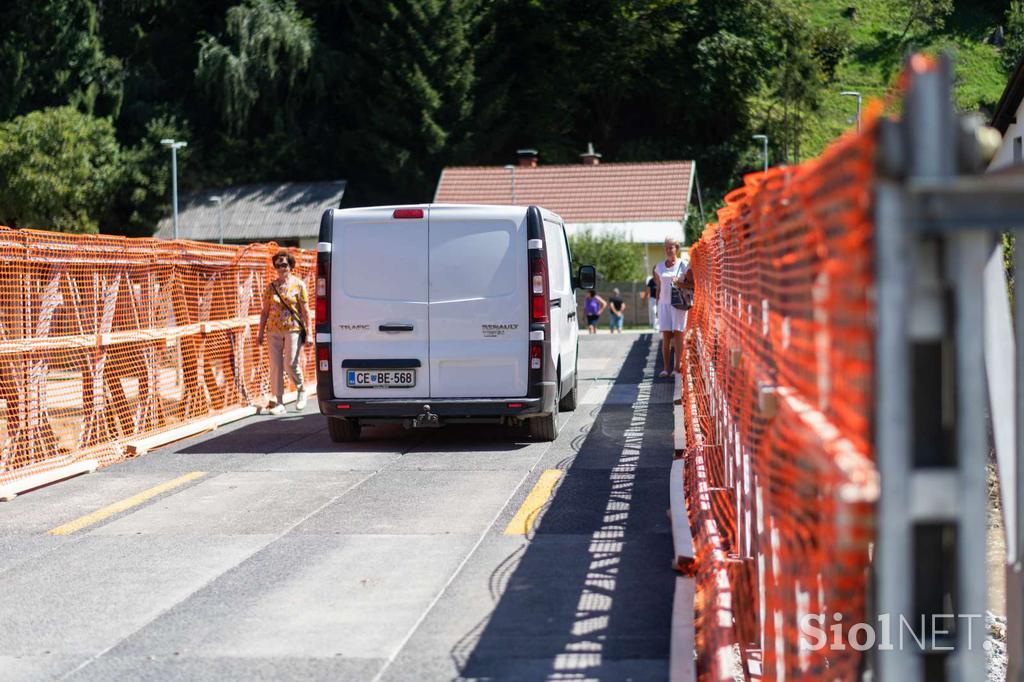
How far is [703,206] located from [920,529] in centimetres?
6395

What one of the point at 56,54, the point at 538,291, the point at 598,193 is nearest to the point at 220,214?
the point at 56,54

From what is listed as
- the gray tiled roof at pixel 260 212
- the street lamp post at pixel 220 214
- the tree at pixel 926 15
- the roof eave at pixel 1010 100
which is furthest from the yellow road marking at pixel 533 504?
the tree at pixel 926 15

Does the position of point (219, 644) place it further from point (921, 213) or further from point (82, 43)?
point (82, 43)

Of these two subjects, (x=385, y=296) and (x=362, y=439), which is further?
(x=362, y=439)

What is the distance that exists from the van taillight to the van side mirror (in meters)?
2.95

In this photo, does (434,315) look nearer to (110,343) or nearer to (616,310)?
(110,343)

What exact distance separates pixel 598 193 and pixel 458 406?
45.7 metres

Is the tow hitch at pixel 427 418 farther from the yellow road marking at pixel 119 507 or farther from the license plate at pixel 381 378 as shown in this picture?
the yellow road marking at pixel 119 507

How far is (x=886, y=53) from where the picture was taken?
84188 millimetres

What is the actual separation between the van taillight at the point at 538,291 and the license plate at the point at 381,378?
122cm

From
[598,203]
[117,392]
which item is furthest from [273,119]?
[117,392]

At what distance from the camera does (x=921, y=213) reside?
7.86 ft

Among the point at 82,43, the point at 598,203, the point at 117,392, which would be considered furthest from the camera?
the point at 82,43

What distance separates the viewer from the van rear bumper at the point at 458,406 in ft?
39.1
